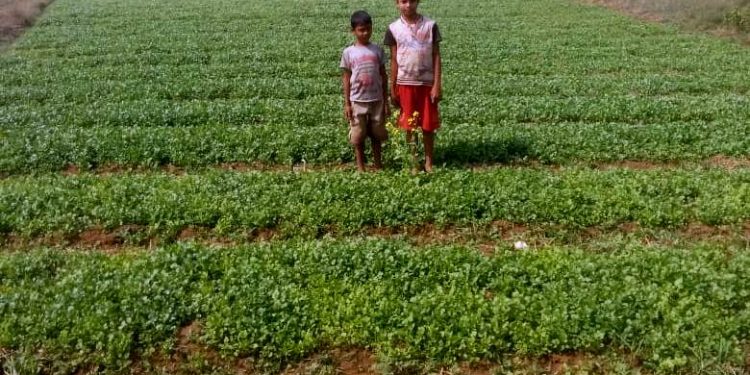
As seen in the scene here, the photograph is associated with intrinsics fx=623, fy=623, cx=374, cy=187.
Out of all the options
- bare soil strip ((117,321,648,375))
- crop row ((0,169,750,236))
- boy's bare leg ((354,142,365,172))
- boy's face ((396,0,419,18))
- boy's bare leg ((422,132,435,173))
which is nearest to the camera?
bare soil strip ((117,321,648,375))

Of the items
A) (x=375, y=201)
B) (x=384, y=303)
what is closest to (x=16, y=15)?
(x=375, y=201)

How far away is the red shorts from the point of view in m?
8.52

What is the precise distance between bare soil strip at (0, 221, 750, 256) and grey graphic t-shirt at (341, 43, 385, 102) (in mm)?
2024

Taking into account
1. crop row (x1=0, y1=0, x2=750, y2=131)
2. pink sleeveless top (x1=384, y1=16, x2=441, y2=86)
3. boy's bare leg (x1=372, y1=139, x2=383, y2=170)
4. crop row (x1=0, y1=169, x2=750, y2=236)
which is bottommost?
crop row (x1=0, y1=169, x2=750, y2=236)

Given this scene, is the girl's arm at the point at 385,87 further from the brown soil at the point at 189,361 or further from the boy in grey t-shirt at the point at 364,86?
the brown soil at the point at 189,361

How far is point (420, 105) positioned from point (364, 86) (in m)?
0.85

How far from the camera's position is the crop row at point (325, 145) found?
9633mm

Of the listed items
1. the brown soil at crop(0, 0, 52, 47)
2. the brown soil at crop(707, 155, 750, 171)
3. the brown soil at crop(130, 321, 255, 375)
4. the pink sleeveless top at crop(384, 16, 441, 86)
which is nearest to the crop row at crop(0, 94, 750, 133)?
the brown soil at crop(707, 155, 750, 171)

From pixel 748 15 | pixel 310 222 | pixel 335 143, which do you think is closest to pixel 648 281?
pixel 310 222

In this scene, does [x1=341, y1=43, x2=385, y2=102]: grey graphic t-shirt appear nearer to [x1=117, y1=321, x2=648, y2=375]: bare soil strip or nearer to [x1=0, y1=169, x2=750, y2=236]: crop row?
[x1=0, y1=169, x2=750, y2=236]: crop row

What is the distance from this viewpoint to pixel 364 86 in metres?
8.34

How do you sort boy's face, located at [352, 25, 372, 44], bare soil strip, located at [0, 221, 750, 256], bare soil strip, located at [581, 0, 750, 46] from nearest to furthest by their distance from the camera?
bare soil strip, located at [0, 221, 750, 256], boy's face, located at [352, 25, 372, 44], bare soil strip, located at [581, 0, 750, 46]

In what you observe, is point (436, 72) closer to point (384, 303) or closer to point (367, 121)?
point (367, 121)

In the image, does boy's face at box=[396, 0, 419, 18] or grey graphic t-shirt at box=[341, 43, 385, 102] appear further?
grey graphic t-shirt at box=[341, 43, 385, 102]
